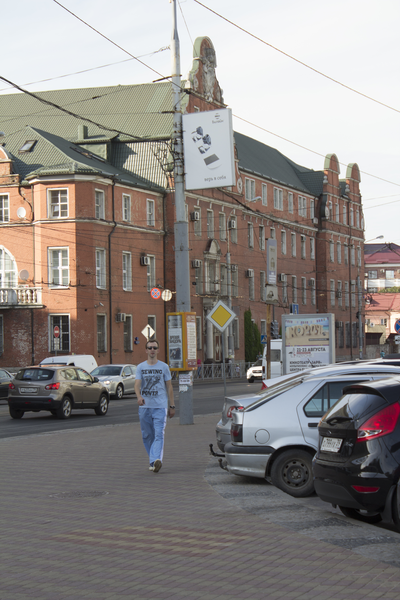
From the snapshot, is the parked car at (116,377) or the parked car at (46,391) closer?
the parked car at (46,391)

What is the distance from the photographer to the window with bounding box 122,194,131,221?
53.0m

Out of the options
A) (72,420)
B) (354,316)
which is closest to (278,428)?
(72,420)

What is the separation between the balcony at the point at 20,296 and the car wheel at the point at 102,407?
22030 millimetres

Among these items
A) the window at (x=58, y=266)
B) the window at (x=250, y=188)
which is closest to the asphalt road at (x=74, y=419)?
the window at (x=58, y=266)

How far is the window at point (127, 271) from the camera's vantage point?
52875 mm

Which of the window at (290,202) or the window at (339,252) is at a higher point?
the window at (290,202)

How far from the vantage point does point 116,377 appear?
3831cm

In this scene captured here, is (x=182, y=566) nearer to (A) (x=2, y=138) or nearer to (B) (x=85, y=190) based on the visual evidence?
(B) (x=85, y=190)

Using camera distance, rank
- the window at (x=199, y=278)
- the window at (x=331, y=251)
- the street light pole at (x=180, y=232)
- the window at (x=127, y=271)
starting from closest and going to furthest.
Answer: the street light pole at (x=180, y=232)
the window at (x=127, y=271)
the window at (x=199, y=278)
the window at (x=331, y=251)

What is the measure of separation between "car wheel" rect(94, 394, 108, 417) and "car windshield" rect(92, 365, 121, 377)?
1048 centimetres

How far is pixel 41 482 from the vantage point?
11.6m

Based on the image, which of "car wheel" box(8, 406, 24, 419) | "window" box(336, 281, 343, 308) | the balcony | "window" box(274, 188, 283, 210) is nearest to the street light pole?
"car wheel" box(8, 406, 24, 419)

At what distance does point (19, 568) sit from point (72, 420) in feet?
62.4

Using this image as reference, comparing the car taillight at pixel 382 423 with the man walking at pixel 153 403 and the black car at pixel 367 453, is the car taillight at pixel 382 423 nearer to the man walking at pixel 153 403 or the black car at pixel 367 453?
the black car at pixel 367 453
